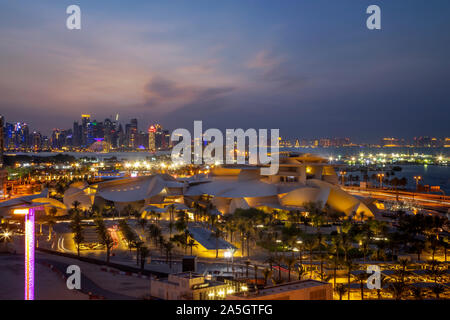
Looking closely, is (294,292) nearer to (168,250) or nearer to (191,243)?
(168,250)

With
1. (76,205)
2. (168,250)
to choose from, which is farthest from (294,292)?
(76,205)

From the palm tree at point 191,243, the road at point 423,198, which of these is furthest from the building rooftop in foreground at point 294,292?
the road at point 423,198

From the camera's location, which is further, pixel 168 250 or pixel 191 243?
pixel 191 243

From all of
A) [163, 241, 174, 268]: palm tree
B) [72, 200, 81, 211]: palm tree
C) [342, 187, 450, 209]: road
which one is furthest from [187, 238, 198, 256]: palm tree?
[342, 187, 450, 209]: road

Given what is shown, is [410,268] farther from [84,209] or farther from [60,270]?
[84,209]

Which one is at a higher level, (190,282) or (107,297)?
(190,282)

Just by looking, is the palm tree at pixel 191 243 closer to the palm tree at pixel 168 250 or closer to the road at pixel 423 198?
A: the palm tree at pixel 168 250

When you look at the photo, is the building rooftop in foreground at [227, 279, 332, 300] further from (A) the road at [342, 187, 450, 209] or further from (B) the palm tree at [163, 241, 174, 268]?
(A) the road at [342, 187, 450, 209]
